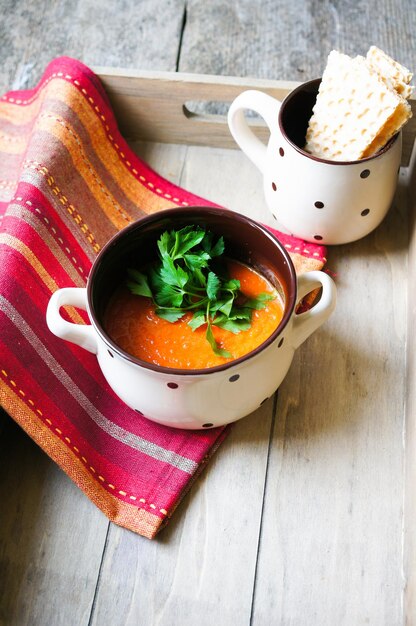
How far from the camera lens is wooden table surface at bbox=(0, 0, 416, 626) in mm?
773

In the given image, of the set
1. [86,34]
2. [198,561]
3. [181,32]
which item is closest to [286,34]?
[181,32]

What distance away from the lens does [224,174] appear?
1.09 meters

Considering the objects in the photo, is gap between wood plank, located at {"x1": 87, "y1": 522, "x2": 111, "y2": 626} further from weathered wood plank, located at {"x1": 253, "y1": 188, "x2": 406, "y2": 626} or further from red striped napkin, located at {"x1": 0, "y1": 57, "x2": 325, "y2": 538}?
weathered wood plank, located at {"x1": 253, "y1": 188, "x2": 406, "y2": 626}

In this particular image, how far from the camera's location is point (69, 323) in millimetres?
787

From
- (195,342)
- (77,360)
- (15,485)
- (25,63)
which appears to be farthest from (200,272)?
(25,63)

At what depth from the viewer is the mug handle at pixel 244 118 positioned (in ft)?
3.08

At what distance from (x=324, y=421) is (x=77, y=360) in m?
0.28

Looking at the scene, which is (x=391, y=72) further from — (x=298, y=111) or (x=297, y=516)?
(x=297, y=516)

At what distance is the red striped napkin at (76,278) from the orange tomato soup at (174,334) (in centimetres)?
8

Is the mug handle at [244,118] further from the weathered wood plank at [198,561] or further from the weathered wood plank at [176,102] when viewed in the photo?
the weathered wood plank at [198,561]

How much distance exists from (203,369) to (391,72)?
413 mm

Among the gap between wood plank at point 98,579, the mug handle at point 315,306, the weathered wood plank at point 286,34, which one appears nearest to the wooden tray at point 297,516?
the gap between wood plank at point 98,579

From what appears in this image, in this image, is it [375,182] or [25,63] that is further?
[25,63]

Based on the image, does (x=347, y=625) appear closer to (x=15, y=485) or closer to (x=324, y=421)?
(x=324, y=421)
